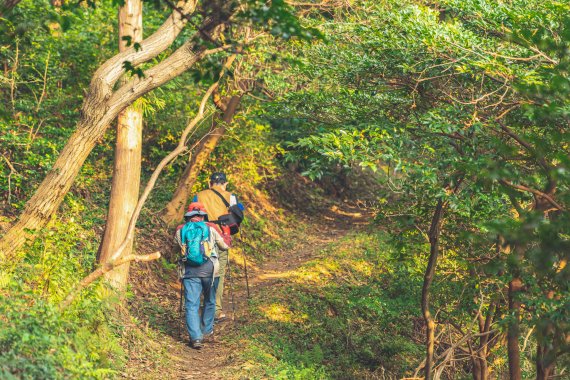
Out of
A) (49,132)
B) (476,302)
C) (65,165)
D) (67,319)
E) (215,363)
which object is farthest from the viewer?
(49,132)

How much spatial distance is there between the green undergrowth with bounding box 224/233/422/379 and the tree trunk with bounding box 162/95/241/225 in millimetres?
2801

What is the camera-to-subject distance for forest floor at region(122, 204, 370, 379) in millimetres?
9516

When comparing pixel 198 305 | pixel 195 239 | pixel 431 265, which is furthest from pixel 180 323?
pixel 431 265

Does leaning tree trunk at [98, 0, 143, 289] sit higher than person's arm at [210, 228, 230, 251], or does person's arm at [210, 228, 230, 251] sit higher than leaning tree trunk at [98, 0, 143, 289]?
leaning tree trunk at [98, 0, 143, 289]

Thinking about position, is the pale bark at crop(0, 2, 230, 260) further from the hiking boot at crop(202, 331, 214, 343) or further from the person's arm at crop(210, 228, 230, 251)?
the hiking boot at crop(202, 331, 214, 343)

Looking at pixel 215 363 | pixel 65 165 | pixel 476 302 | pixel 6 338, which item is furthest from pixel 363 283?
pixel 6 338

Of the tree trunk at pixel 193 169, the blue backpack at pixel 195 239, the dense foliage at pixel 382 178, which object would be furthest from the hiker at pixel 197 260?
the tree trunk at pixel 193 169

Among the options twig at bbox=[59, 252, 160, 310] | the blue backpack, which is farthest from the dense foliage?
the blue backpack

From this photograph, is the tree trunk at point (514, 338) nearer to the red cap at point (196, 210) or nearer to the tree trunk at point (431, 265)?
the tree trunk at point (431, 265)

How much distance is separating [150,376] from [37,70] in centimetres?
784

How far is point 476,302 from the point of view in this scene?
36.1ft

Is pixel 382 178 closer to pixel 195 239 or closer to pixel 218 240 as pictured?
pixel 218 240

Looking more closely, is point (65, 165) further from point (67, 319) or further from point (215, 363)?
point (215, 363)

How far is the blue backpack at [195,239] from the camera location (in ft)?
35.2
